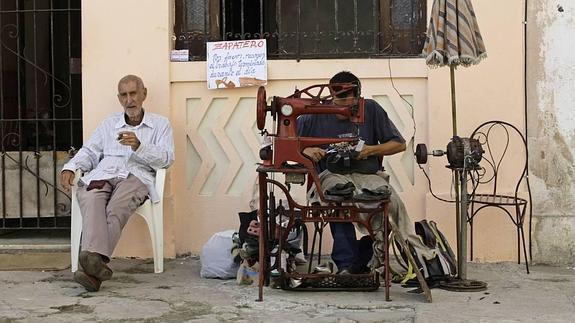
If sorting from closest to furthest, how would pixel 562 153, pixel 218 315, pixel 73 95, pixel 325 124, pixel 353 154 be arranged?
pixel 218 315, pixel 353 154, pixel 325 124, pixel 562 153, pixel 73 95

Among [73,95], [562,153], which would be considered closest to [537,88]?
[562,153]

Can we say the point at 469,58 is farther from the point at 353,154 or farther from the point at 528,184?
the point at 528,184

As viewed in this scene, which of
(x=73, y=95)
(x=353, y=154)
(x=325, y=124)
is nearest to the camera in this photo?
(x=353, y=154)

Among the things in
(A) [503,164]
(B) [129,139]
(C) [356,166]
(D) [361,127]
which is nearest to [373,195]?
(C) [356,166]

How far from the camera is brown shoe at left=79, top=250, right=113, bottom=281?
201 inches

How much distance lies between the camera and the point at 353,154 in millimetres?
5070

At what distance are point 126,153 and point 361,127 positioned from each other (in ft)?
5.62

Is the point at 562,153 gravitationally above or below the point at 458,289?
above

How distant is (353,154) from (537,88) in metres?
1.84

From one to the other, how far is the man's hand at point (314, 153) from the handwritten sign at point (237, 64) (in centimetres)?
143

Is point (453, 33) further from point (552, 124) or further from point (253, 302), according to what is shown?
point (253, 302)

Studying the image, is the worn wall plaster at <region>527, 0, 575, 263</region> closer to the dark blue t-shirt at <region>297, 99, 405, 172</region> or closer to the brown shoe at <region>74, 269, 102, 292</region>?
the dark blue t-shirt at <region>297, 99, 405, 172</region>

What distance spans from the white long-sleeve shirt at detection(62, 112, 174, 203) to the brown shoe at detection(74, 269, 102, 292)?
83cm

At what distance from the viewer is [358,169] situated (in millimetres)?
5320
